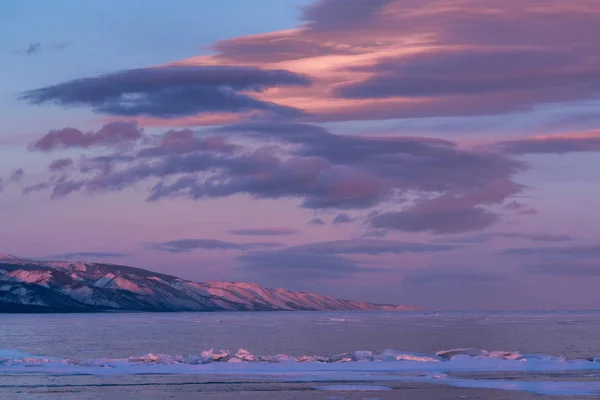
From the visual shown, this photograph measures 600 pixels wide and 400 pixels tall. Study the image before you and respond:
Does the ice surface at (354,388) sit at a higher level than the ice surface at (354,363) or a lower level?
lower

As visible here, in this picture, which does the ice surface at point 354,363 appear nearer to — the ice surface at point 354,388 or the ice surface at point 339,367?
the ice surface at point 339,367

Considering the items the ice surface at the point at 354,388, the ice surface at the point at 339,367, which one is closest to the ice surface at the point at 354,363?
the ice surface at the point at 339,367

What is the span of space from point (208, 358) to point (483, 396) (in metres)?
20.8

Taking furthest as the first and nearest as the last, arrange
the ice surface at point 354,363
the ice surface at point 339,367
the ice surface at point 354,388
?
1. the ice surface at point 354,363
2. the ice surface at point 339,367
3. the ice surface at point 354,388

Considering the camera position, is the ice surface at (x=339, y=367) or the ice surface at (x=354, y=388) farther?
the ice surface at (x=339, y=367)

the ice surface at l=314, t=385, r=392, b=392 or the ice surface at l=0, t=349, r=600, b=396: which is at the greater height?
the ice surface at l=0, t=349, r=600, b=396

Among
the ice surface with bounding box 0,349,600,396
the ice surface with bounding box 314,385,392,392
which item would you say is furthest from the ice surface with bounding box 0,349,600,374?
the ice surface with bounding box 314,385,392,392

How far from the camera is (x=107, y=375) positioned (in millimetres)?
48719

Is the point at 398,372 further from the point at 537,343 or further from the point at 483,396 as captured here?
the point at 537,343

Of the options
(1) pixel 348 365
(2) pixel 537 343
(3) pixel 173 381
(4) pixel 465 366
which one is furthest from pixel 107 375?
(2) pixel 537 343

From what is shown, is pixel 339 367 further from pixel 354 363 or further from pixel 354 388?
pixel 354 388

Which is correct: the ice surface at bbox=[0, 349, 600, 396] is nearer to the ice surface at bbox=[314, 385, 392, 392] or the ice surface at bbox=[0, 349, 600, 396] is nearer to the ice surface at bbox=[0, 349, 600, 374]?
the ice surface at bbox=[0, 349, 600, 374]

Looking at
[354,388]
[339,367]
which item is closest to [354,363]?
[339,367]

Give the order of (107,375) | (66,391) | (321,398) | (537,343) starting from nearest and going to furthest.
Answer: (321,398), (66,391), (107,375), (537,343)
